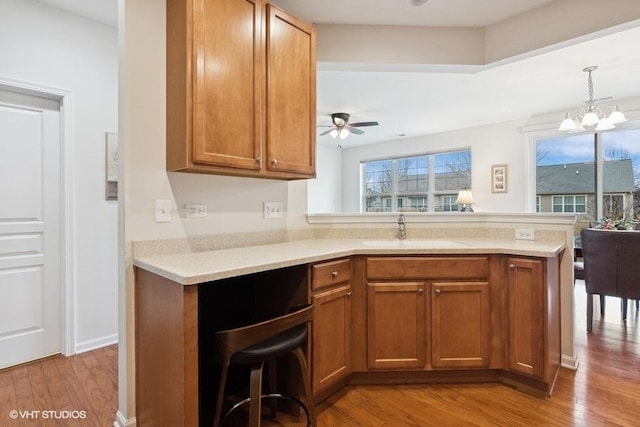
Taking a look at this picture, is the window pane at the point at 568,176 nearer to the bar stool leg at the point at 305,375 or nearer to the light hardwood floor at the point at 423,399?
the light hardwood floor at the point at 423,399

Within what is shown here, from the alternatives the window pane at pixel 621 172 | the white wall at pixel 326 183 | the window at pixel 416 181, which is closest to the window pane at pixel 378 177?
the window at pixel 416 181

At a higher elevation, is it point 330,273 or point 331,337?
point 330,273

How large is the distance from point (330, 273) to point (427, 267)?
0.63 meters

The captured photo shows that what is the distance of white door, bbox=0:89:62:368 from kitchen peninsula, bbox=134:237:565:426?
58.3 inches

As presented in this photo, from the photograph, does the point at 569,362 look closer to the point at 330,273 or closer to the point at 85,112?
the point at 330,273

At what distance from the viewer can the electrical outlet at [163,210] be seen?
1.86 metres

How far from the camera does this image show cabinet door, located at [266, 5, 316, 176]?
2055 mm

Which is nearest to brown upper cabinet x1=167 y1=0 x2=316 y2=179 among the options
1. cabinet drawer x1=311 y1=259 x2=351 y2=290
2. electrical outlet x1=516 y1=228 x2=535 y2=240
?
cabinet drawer x1=311 y1=259 x2=351 y2=290

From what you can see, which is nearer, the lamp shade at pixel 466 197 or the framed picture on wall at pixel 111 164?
the framed picture on wall at pixel 111 164

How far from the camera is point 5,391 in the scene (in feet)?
7.00

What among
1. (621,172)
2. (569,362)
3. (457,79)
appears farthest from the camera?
(621,172)

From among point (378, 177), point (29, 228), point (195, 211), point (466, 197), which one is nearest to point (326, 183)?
point (378, 177)

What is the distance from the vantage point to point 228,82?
1848mm

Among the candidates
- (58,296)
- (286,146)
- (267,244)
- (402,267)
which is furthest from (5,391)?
(402,267)
